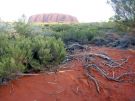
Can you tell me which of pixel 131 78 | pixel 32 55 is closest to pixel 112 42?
pixel 131 78

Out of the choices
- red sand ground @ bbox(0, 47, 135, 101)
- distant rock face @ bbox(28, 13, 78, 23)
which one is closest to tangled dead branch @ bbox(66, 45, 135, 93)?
red sand ground @ bbox(0, 47, 135, 101)

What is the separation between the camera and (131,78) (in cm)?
904

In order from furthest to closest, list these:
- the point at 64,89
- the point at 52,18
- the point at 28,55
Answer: the point at 52,18 → the point at 28,55 → the point at 64,89

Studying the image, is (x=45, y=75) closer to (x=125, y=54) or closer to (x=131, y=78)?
(x=131, y=78)

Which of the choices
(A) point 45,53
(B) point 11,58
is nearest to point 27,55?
(A) point 45,53

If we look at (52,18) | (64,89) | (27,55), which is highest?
(27,55)

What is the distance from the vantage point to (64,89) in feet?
25.6

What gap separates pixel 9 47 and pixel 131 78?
3.41m

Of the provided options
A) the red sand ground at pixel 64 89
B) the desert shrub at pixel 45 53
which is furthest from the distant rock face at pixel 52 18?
the red sand ground at pixel 64 89

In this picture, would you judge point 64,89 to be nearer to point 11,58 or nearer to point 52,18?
point 11,58

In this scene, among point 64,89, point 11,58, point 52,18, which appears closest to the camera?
point 11,58

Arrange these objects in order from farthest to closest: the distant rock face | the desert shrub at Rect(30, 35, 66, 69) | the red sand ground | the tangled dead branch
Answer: the distant rock face < the tangled dead branch < the desert shrub at Rect(30, 35, 66, 69) < the red sand ground

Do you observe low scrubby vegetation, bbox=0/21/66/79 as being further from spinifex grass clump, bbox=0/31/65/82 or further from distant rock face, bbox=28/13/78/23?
distant rock face, bbox=28/13/78/23

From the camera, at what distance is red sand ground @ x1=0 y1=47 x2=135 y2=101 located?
24.2ft
